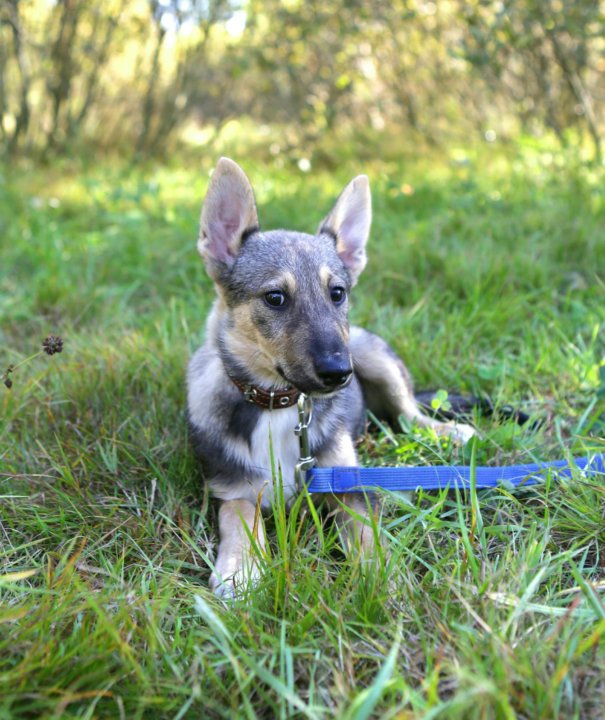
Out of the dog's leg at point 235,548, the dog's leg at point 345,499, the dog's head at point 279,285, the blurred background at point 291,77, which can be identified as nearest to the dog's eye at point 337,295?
the dog's head at point 279,285

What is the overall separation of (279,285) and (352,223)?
0.74m

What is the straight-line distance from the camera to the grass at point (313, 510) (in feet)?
5.64

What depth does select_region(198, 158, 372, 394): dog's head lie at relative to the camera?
251 centimetres

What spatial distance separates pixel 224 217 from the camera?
120 inches

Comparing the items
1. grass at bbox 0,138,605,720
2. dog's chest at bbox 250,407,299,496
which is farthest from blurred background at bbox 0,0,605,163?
dog's chest at bbox 250,407,299,496

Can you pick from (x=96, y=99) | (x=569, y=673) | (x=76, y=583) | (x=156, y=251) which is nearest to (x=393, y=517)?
(x=569, y=673)

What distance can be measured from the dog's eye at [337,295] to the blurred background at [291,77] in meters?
3.74

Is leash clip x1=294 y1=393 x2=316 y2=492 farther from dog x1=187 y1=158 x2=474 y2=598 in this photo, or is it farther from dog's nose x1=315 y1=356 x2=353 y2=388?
dog's nose x1=315 y1=356 x2=353 y2=388

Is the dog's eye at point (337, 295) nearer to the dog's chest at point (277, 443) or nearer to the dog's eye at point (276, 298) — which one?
the dog's eye at point (276, 298)

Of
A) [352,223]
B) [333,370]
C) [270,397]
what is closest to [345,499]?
[270,397]

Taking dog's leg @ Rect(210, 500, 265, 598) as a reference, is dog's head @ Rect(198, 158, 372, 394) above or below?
above

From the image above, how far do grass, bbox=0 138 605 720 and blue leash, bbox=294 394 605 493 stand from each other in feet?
0.25

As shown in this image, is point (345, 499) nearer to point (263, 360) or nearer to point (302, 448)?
point (302, 448)

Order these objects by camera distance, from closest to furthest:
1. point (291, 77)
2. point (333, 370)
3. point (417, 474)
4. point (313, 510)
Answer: point (313, 510)
point (333, 370)
point (417, 474)
point (291, 77)
